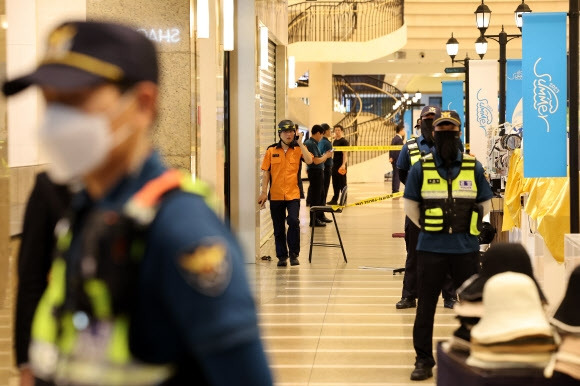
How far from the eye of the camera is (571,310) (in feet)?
13.6

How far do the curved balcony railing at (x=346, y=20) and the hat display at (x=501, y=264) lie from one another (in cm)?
2578

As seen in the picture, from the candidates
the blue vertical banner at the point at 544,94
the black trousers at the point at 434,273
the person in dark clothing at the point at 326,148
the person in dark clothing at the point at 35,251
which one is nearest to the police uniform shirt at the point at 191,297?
the person in dark clothing at the point at 35,251

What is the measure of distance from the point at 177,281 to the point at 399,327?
726cm

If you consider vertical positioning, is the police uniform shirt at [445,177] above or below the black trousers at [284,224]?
above

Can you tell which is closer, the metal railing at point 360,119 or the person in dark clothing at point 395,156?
the person in dark clothing at point 395,156

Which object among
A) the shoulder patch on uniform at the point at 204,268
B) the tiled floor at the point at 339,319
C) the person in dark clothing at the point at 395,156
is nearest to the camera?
the shoulder patch on uniform at the point at 204,268

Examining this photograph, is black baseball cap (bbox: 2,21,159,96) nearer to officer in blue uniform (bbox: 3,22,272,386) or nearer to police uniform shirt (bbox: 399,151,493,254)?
officer in blue uniform (bbox: 3,22,272,386)

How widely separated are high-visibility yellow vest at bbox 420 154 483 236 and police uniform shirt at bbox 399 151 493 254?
3 centimetres

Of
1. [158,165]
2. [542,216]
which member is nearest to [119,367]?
[158,165]

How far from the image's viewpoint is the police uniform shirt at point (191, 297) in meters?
1.60

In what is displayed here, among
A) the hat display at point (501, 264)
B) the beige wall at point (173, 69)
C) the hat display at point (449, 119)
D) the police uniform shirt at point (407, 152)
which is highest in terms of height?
the beige wall at point (173, 69)

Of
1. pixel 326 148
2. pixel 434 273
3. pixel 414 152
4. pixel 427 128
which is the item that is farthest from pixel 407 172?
pixel 326 148

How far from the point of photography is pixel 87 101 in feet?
5.53

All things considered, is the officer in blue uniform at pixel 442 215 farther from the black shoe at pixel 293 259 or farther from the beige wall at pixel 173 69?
the black shoe at pixel 293 259
